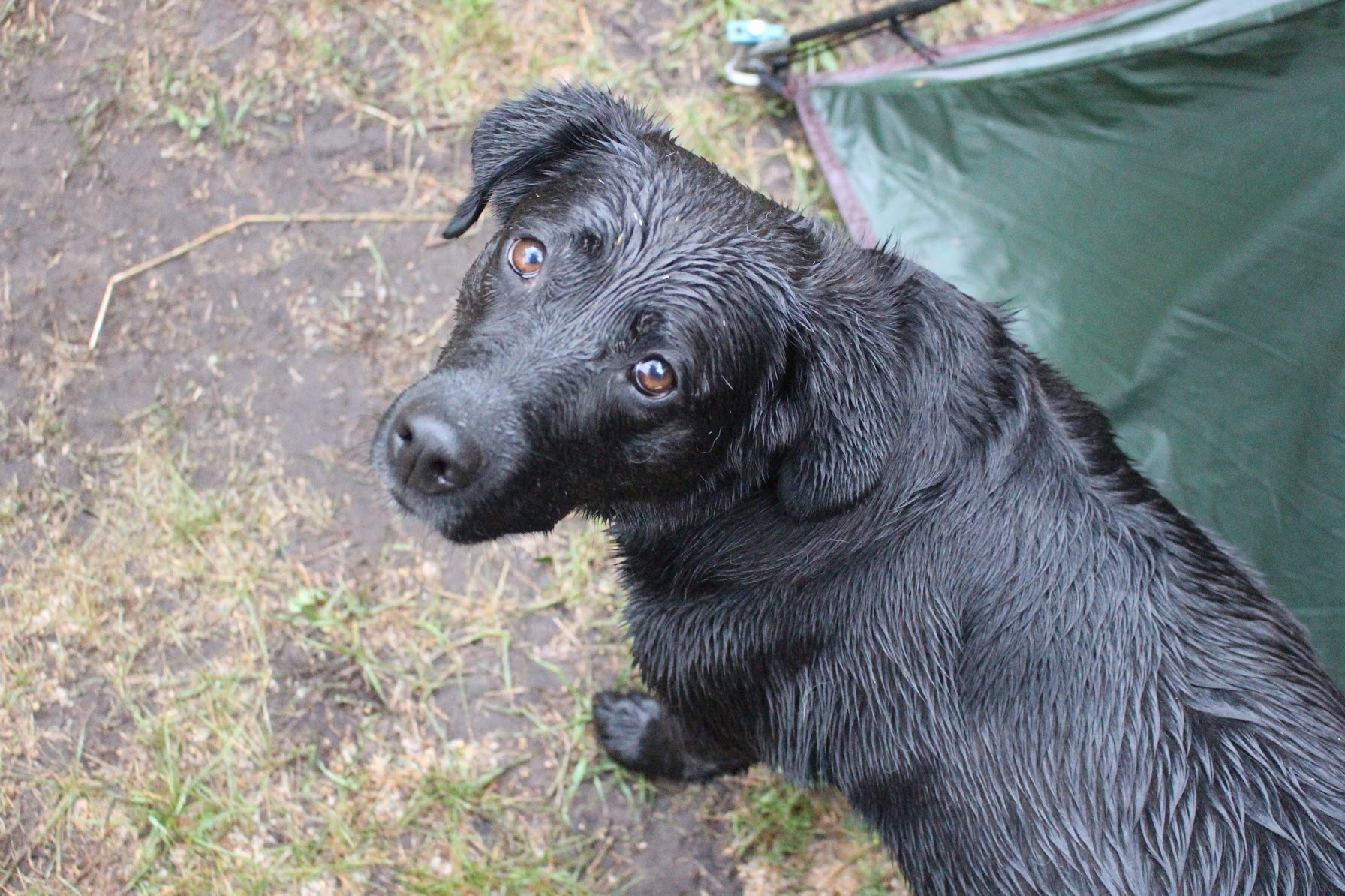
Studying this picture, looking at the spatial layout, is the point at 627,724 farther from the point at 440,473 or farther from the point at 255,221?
the point at 255,221

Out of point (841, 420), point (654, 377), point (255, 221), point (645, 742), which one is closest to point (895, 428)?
point (841, 420)

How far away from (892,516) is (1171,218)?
165 centimetres

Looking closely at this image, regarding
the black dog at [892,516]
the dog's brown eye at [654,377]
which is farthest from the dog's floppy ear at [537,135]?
the dog's brown eye at [654,377]

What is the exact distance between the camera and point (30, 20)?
3.85 meters

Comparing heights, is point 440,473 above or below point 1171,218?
below

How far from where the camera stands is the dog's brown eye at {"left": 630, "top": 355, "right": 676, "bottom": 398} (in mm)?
2129

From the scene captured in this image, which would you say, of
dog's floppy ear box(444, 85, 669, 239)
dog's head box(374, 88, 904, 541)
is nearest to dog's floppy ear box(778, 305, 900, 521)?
dog's head box(374, 88, 904, 541)

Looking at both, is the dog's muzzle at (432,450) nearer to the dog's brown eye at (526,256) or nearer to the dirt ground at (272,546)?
the dog's brown eye at (526,256)

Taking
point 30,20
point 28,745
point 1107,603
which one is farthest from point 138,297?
point 1107,603

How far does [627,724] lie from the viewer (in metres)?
3.31

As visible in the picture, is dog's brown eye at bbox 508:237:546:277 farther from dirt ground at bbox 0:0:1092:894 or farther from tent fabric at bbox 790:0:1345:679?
tent fabric at bbox 790:0:1345:679

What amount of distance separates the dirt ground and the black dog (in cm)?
106

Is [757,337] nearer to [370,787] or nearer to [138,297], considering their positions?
[370,787]

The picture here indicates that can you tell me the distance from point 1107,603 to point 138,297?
341cm
